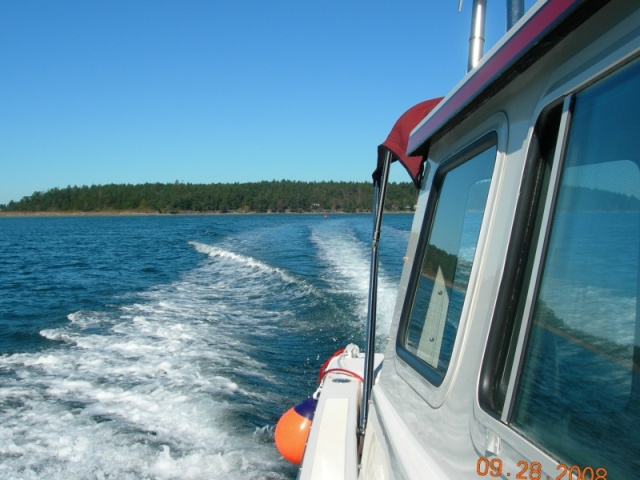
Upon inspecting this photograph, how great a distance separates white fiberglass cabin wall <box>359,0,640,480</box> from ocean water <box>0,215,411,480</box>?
3030 mm

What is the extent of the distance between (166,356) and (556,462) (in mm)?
6712

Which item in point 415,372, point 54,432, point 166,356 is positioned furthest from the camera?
point 166,356

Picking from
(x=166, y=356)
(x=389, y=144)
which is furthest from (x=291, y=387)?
(x=389, y=144)

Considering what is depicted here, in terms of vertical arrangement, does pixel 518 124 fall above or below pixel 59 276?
above

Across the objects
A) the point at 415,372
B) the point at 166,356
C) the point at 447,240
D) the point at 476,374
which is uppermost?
the point at 447,240

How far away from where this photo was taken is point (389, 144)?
263 cm

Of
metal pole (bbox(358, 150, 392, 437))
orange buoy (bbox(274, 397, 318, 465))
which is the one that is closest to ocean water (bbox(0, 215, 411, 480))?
orange buoy (bbox(274, 397, 318, 465))

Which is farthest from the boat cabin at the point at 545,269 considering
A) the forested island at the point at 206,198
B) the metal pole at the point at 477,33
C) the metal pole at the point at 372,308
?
the forested island at the point at 206,198

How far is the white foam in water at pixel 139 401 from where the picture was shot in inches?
169

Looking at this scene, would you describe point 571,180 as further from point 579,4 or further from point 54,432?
point 54,432

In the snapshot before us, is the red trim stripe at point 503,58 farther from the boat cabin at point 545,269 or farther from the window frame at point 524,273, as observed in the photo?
the window frame at point 524,273

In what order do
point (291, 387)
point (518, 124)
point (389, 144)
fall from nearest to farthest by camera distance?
1. point (518, 124)
2. point (389, 144)
3. point (291, 387)

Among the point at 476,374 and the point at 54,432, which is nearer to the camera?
the point at 476,374

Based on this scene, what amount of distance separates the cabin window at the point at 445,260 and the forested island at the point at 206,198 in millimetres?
105273
